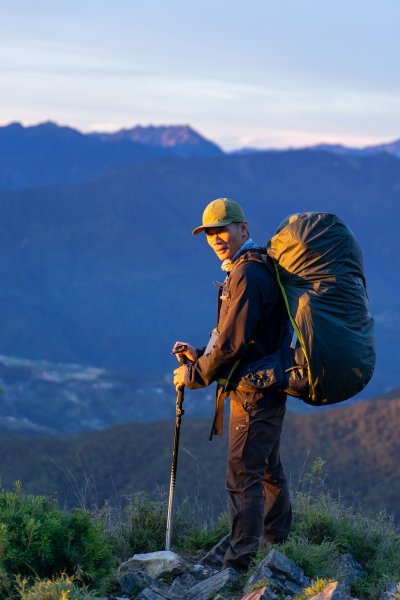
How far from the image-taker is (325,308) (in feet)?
16.4

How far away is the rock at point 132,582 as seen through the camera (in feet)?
16.9

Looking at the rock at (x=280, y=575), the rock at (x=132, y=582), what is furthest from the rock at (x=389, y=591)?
the rock at (x=132, y=582)

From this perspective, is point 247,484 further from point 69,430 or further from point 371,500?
point 69,430

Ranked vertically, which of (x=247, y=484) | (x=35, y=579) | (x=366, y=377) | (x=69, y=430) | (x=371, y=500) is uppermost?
(x=366, y=377)

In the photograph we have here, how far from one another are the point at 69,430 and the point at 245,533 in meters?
98.9

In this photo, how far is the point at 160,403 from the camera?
118 metres

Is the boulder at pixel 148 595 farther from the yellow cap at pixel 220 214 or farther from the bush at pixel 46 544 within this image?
the yellow cap at pixel 220 214

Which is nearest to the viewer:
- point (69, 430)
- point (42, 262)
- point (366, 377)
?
point (366, 377)

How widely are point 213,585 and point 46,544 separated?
0.89 meters

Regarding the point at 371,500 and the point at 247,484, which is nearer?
the point at 247,484

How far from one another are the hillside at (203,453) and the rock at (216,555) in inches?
1284

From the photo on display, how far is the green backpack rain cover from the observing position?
4977 mm

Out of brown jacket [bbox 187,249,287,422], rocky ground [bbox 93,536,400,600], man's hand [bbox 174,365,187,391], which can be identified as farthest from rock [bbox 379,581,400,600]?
man's hand [bbox 174,365,187,391]

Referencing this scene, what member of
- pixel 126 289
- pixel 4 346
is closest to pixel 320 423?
pixel 4 346
